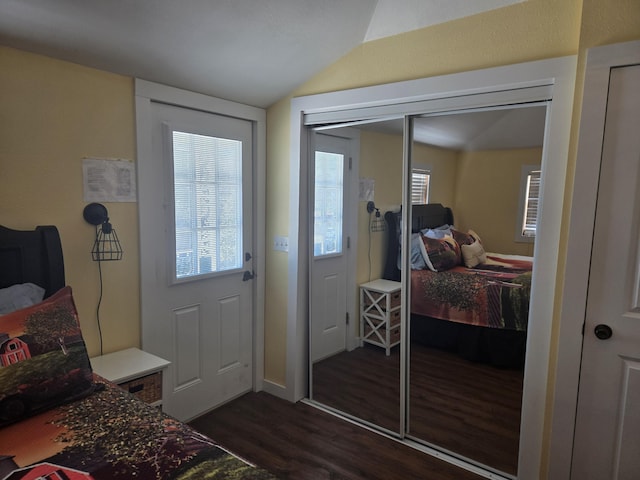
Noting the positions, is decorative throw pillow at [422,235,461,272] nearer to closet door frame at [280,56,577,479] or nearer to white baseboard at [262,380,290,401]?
closet door frame at [280,56,577,479]

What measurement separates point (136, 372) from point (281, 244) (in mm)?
1274

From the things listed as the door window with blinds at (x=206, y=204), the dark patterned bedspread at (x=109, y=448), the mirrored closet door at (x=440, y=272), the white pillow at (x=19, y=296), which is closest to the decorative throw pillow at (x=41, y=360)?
the dark patterned bedspread at (x=109, y=448)

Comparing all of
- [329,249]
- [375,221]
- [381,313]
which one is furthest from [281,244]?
[381,313]

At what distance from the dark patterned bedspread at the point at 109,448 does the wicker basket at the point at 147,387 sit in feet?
1.58

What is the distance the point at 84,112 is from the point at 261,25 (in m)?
0.98

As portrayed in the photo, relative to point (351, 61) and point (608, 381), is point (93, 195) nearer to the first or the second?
point (351, 61)

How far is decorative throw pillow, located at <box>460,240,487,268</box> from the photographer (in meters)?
2.15

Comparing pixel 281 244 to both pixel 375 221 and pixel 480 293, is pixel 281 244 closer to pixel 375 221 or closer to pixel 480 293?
pixel 375 221

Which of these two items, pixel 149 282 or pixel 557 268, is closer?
pixel 557 268

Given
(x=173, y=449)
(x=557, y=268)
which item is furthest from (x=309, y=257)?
(x=173, y=449)

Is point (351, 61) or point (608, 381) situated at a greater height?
point (351, 61)

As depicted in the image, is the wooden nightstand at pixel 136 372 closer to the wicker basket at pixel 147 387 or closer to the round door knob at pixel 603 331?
the wicker basket at pixel 147 387

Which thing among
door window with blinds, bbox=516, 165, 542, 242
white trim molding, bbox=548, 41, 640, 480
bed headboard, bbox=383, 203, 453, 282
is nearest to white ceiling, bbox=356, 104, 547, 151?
door window with blinds, bbox=516, 165, 542, 242

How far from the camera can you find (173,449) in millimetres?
1239
